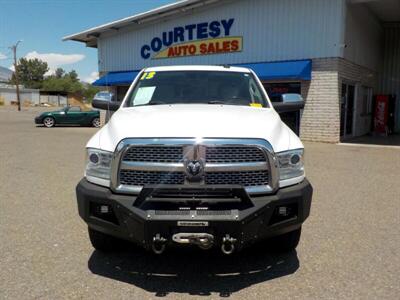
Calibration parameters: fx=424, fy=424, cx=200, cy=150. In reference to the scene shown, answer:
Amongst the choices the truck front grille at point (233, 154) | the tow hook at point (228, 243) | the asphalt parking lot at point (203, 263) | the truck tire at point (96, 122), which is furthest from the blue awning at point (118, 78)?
the tow hook at point (228, 243)

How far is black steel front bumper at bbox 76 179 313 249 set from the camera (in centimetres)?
324

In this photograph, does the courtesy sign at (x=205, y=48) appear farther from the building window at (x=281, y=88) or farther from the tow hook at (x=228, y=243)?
the tow hook at (x=228, y=243)

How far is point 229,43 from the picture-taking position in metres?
17.8

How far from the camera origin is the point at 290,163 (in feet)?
12.0

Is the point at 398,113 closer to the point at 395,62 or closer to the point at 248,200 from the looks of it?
the point at 395,62

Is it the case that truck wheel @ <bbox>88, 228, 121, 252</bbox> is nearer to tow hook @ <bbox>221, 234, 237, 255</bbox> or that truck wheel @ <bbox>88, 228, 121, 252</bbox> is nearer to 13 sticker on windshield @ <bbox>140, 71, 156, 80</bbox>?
tow hook @ <bbox>221, 234, 237, 255</bbox>

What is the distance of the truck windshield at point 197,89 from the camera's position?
4812mm

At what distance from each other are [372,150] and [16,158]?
35.3 ft

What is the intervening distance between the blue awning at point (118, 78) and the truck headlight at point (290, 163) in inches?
697

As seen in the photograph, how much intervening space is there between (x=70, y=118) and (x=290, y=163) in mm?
23039

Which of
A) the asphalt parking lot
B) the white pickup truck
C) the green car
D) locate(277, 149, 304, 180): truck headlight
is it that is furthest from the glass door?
the green car

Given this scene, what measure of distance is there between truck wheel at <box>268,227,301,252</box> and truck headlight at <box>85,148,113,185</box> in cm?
182

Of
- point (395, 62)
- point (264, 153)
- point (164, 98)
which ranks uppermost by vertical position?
point (395, 62)

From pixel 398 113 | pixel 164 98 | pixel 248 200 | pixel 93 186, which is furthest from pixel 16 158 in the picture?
pixel 398 113
